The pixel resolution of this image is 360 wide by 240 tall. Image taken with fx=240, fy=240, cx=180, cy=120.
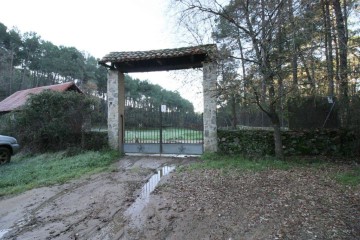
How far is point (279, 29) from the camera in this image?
6617mm

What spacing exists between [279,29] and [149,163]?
218 inches

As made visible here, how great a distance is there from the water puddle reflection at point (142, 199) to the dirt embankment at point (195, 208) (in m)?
0.02

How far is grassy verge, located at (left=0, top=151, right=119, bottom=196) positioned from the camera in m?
6.14

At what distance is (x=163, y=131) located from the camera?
892 centimetres

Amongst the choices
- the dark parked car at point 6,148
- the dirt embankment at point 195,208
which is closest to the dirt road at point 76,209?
the dirt embankment at point 195,208

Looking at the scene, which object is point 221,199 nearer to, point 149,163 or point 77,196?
point 77,196

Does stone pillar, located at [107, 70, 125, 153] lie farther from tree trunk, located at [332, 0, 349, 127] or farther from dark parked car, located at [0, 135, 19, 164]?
tree trunk, located at [332, 0, 349, 127]

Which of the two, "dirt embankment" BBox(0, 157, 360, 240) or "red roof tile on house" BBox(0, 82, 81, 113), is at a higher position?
"red roof tile on house" BBox(0, 82, 81, 113)

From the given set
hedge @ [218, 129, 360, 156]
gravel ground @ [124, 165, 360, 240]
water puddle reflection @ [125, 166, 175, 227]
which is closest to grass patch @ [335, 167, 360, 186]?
gravel ground @ [124, 165, 360, 240]

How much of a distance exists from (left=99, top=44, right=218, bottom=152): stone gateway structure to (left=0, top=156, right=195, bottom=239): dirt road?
264cm

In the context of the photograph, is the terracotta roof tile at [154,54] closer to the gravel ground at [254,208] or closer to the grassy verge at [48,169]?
the grassy verge at [48,169]

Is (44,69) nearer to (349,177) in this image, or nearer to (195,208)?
(195,208)

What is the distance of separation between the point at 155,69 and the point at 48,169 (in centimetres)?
501

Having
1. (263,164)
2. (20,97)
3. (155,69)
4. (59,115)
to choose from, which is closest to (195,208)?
(263,164)
